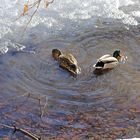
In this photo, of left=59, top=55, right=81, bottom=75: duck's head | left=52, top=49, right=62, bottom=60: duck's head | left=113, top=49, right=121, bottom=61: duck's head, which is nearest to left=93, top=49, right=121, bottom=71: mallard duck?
left=113, top=49, right=121, bottom=61: duck's head

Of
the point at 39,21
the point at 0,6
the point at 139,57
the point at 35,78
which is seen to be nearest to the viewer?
the point at 35,78

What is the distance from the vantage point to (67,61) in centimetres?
535

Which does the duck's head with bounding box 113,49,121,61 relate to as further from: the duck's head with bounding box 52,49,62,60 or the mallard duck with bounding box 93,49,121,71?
the duck's head with bounding box 52,49,62,60

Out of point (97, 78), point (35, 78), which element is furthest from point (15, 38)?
point (97, 78)

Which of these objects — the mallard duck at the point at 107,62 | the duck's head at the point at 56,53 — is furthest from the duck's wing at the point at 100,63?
the duck's head at the point at 56,53

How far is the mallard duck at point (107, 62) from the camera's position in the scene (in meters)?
5.28

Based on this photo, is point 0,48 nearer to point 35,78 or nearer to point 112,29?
point 35,78

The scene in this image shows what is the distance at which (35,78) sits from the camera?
17.0 feet

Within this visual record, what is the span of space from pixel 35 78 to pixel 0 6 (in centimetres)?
268

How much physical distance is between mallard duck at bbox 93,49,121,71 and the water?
3.8 inches

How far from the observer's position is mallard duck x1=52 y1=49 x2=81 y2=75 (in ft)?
17.2

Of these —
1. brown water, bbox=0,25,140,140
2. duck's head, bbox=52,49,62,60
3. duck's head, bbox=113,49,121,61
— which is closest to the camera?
brown water, bbox=0,25,140,140

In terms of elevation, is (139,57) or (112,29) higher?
(112,29)

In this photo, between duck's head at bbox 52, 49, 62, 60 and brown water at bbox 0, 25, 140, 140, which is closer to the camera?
brown water at bbox 0, 25, 140, 140
